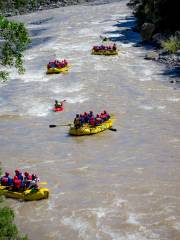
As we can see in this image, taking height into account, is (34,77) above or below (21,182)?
above

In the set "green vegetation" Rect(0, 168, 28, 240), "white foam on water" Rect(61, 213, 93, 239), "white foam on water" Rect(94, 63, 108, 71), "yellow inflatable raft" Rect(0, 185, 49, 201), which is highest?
→ "green vegetation" Rect(0, 168, 28, 240)

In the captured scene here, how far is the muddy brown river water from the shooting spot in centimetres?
1436

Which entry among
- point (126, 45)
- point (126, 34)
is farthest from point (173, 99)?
point (126, 34)

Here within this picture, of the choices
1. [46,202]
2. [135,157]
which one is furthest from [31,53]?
[46,202]

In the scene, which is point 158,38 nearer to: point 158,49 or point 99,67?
point 158,49

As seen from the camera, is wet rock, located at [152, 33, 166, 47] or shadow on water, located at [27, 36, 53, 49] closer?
wet rock, located at [152, 33, 166, 47]

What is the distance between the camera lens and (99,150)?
20.5 m

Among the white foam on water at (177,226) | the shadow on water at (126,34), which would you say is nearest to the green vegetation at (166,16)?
the shadow on water at (126,34)

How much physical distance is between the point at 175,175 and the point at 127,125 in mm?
6684

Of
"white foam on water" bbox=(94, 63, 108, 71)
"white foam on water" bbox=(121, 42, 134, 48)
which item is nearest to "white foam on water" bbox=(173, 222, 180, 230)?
"white foam on water" bbox=(94, 63, 108, 71)

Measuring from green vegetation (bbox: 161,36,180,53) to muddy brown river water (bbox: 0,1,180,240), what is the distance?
8.58 feet

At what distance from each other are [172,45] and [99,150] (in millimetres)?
21262

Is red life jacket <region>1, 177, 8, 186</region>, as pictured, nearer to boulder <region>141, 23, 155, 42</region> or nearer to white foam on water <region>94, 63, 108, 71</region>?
white foam on water <region>94, 63, 108, 71</region>

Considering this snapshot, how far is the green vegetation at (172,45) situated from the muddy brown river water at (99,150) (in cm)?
261
